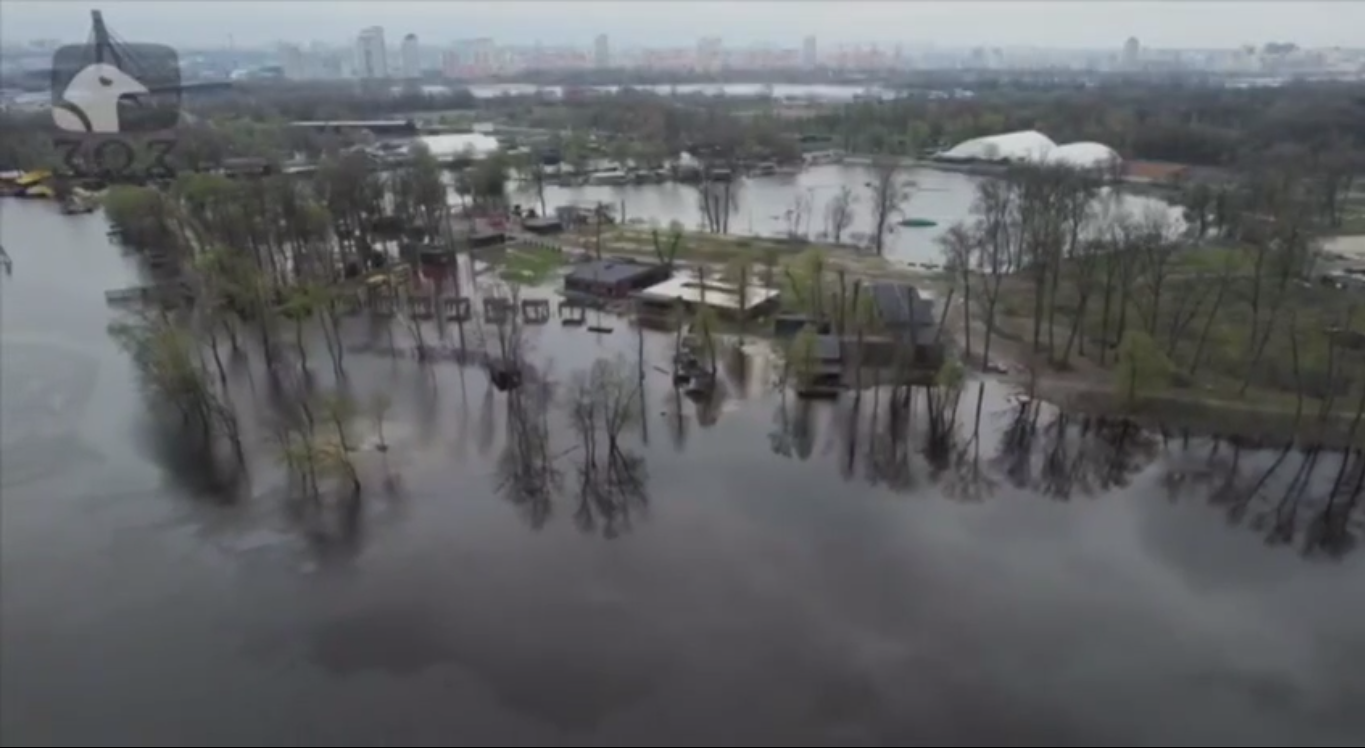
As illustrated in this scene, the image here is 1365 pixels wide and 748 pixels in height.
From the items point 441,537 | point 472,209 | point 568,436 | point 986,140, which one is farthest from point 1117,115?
point 441,537

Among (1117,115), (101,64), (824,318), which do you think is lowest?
(824,318)

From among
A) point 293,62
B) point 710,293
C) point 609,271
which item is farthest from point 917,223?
point 293,62

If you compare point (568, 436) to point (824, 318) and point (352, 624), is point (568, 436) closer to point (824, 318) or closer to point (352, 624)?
point (352, 624)

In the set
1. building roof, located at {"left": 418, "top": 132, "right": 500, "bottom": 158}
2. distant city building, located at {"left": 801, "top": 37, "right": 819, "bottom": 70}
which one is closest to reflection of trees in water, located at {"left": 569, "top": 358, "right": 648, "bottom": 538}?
building roof, located at {"left": 418, "top": 132, "right": 500, "bottom": 158}

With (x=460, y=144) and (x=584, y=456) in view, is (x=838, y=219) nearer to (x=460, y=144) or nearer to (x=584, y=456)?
(x=584, y=456)

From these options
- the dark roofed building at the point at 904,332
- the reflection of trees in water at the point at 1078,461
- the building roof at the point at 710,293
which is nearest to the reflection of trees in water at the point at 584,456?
the reflection of trees in water at the point at 1078,461

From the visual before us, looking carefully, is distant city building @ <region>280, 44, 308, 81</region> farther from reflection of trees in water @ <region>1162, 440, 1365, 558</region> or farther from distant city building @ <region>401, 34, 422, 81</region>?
reflection of trees in water @ <region>1162, 440, 1365, 558</region>
